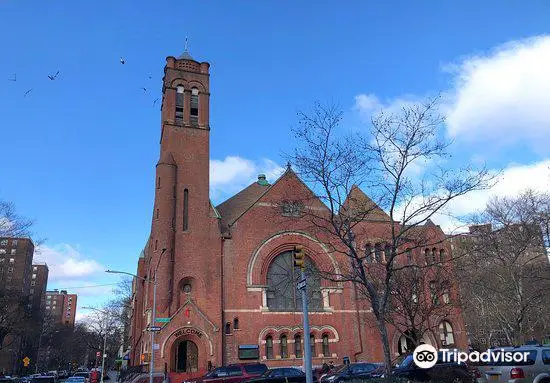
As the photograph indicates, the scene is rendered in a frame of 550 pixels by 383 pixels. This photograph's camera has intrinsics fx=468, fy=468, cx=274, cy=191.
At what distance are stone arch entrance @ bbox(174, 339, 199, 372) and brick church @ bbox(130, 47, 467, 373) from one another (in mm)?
71

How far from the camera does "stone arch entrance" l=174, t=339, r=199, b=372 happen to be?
33156mm

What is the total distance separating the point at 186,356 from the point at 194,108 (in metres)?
21.4

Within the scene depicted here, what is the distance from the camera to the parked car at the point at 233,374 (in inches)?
959

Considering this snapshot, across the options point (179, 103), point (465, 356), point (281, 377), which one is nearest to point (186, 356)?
point (281, 377)

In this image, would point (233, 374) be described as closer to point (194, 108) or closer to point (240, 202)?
point (240, 202)

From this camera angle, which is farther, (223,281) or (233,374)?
(223,281)

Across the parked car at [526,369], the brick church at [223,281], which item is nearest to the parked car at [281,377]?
the parked car at [526,369]

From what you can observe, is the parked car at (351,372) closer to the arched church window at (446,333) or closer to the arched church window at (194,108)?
the arched church window at (446,333)

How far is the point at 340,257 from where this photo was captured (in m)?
40.6

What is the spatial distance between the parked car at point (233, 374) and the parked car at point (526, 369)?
13468 millimetres

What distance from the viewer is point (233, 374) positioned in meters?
25.0

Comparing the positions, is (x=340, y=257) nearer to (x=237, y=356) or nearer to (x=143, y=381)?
(x=237, y=356)

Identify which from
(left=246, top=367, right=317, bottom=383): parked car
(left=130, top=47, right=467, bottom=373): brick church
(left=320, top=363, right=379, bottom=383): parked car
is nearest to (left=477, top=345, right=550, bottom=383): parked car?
(left=246, top=367, right=317, bottom=383): parked car

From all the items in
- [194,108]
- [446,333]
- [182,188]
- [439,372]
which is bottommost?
[439,372]
